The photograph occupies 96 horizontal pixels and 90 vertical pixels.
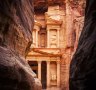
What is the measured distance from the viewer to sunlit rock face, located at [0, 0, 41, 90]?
6.25m

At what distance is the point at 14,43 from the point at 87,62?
263 centimetres

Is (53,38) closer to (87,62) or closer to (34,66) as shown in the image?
(34,66)

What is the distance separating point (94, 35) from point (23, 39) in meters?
3.05

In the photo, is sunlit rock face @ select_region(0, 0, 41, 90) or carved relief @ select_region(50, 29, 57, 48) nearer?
sunlit rock face @ select_region(0, 0, 41, 90)

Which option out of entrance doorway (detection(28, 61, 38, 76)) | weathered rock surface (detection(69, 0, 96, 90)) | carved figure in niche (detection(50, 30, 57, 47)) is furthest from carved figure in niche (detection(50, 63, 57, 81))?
weathered rock surface (detection(69, 0, 96, 90))

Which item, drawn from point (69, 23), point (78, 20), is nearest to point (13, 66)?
point (78, 20)

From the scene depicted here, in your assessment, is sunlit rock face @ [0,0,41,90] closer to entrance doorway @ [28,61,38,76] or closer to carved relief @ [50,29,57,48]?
entrance doorway @ [28,61,38,76]

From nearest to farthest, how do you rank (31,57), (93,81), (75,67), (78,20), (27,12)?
(93,81), (75,67), (27,12), (78,20), (31,57)

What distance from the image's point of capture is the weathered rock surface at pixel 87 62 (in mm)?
6036

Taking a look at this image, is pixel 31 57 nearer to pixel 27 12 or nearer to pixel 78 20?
pixel 78 20

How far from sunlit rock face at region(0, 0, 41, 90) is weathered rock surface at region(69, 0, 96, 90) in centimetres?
127

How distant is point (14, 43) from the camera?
8.27 metres

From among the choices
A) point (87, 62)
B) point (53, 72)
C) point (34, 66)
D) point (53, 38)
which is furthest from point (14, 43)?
point (53, 38)

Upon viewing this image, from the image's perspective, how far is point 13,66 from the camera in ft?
21.2
